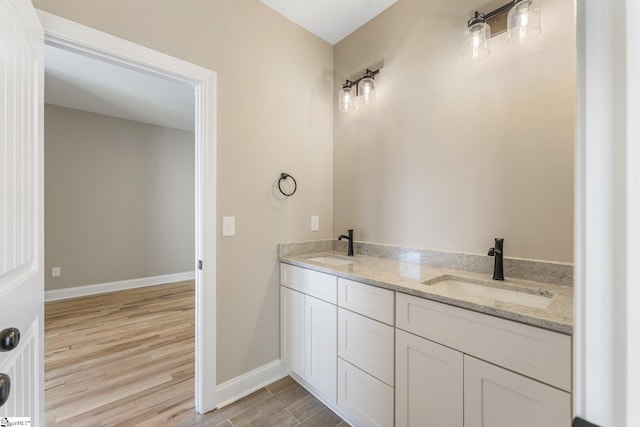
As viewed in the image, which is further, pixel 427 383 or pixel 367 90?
pixel 367 90

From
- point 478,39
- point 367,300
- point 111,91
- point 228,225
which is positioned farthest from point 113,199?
point 478,39

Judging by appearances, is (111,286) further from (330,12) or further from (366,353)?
(330,12)

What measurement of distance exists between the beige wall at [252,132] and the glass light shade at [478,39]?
116 cm

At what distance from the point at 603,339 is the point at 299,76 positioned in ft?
7.46

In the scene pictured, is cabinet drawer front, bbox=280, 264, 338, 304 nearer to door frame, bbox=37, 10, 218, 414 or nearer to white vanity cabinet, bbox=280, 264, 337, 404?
white vanity cabinet, bbox=280, 264, 337, 404

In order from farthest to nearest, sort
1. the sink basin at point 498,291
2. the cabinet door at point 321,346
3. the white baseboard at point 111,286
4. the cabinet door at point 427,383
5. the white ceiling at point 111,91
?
the white baseboard at point 111,286 < the white ceiling at point 111,91 < the cabinet door at point 321,346 < the sink basin at point 498,291 < the cabinet door at point 427,383

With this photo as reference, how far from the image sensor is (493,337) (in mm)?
1011

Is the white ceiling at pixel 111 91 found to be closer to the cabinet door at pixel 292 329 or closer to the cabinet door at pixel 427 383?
the cabinet door at pixel 292 329

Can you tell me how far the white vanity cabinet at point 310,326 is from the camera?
1639mm

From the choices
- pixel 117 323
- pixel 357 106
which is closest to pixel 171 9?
pixel 357 106

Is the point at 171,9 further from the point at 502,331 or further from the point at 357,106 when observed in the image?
the point at 502,331

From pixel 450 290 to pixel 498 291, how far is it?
12.0 inches

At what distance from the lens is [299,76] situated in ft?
7.10

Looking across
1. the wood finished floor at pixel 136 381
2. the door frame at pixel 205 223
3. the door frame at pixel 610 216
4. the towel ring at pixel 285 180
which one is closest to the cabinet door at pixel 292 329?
the wood finished floor at pixel 136 381
